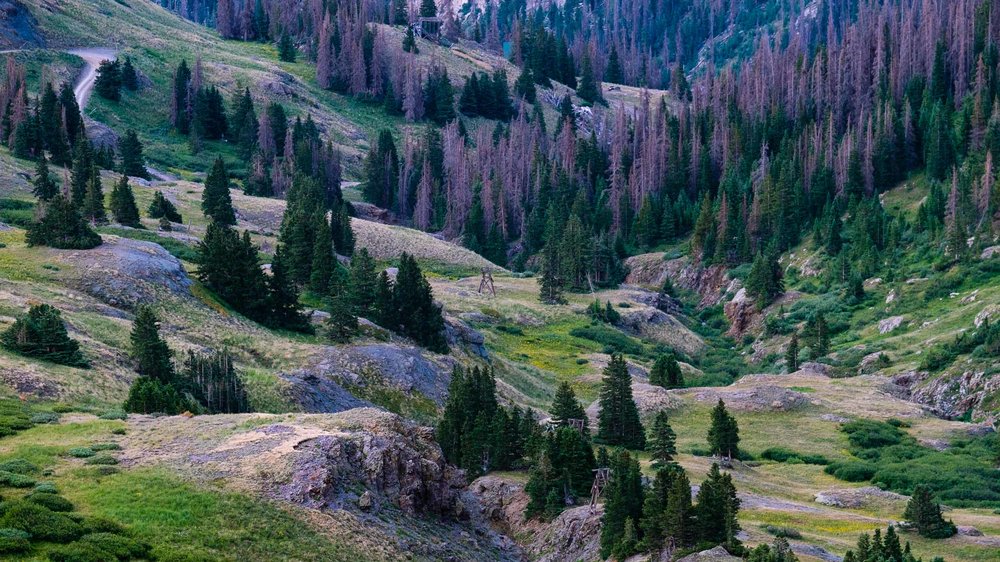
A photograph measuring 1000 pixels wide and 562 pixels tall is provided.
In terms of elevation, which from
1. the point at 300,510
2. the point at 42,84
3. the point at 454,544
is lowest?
the point at 454,544

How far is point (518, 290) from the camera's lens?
144 metres

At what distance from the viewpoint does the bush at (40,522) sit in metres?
38.1

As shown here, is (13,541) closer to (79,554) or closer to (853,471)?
(79,554)

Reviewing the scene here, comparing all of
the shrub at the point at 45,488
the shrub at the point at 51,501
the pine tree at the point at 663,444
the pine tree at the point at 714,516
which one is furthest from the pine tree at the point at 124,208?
the pine tree at the point at 714,516

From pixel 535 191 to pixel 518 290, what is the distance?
49.6 m

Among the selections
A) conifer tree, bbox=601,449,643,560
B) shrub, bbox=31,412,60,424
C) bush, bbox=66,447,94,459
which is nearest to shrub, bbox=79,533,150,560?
bush, bbox=66,447,94,459

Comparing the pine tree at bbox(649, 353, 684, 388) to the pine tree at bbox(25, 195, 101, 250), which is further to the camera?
the pine tree at bbox(649, 353, 684, 388)

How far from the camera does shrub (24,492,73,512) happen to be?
133ft

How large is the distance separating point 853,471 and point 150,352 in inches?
1785

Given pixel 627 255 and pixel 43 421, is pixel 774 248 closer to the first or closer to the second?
pixel 627 255

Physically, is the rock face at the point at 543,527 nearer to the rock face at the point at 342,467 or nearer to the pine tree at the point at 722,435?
the rock face at the point at 342,467

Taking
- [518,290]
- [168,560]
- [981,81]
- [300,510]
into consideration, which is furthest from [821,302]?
[168,560]

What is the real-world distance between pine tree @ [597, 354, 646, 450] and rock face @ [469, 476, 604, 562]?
12.6 m

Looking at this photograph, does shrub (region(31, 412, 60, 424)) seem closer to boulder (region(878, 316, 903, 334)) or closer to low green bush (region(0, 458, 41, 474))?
low green bush (region(0, 458, 41, 474))
